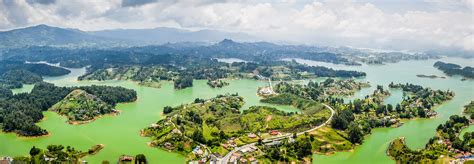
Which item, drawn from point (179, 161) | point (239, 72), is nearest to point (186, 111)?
point (179, 161)

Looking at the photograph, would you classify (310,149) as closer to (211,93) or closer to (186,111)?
(186,111)

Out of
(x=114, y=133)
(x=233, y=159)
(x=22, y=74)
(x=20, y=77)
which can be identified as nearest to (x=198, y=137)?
(x=233, y=159)

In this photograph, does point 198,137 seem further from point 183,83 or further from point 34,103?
point 183,83

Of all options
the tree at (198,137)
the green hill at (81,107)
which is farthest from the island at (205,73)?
the tree at (198,137)

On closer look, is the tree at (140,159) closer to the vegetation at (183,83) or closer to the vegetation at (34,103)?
the vegetation at (34,103)

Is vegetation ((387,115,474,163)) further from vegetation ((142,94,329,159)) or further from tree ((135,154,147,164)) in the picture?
tree ((135,154,147,164))
